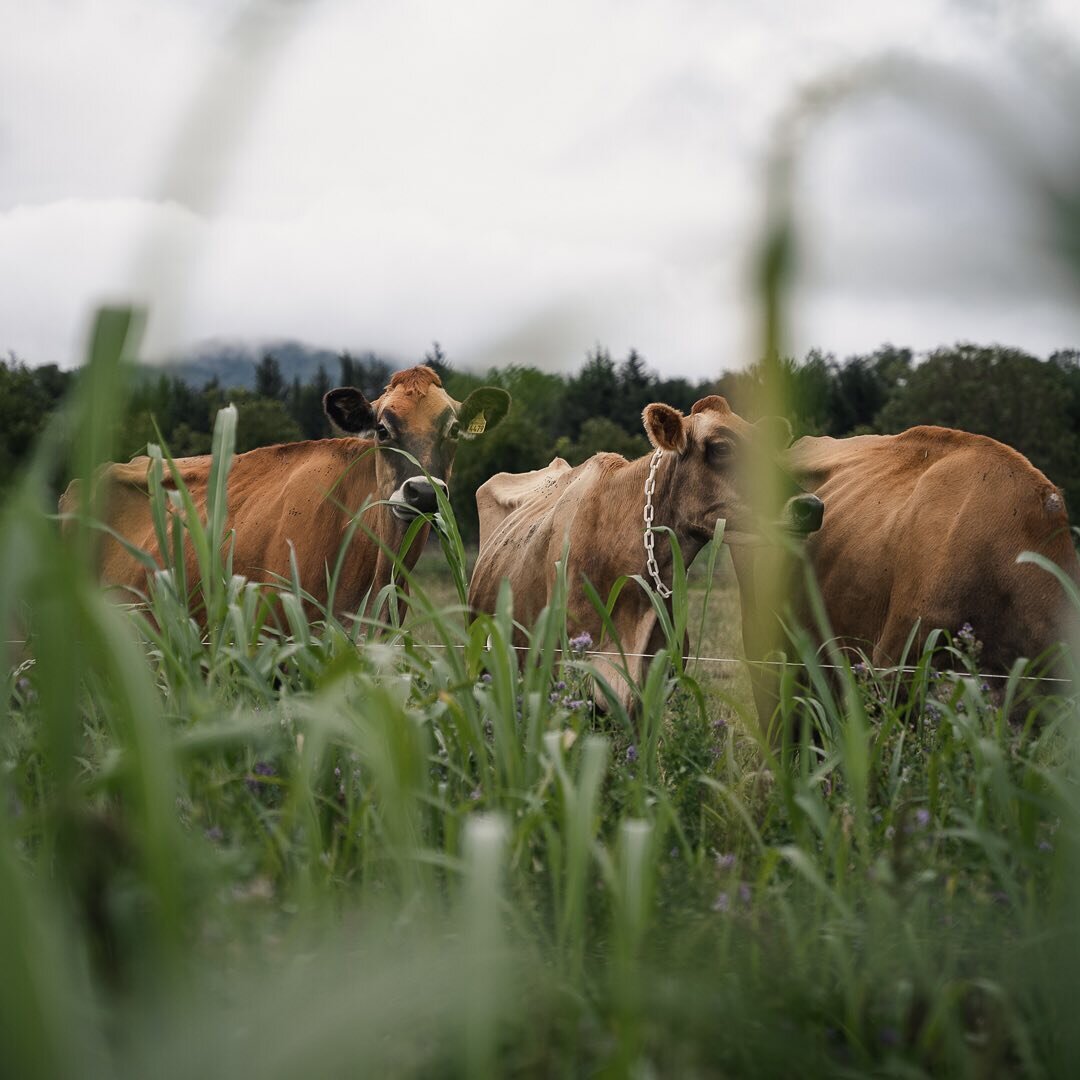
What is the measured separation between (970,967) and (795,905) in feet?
0.81

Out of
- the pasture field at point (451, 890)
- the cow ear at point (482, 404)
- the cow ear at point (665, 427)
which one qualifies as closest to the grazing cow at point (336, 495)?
the cow ear at point (665, 427)

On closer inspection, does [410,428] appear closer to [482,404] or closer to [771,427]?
[482,404]

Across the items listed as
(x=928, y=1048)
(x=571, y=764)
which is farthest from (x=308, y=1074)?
(x=571, y=764)

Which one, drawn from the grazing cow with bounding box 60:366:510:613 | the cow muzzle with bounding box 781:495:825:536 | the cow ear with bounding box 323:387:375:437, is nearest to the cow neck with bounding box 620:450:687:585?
the cow muzzle with bounding box 781:495:825:536

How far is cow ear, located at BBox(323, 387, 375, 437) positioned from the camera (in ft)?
16.9

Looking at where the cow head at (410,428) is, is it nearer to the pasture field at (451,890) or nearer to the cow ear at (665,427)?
the cow ear at (665,427)

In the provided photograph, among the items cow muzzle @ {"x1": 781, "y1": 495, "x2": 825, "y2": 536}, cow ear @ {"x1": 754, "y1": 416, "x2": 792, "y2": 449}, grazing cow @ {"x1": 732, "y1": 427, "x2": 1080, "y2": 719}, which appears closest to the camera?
cow ear @ {"x1": 754, "y1": 416, "x2": 792, "y2": 449}

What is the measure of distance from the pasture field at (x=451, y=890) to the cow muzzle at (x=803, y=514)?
1.77 metres

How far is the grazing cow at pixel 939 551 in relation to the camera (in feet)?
13.8

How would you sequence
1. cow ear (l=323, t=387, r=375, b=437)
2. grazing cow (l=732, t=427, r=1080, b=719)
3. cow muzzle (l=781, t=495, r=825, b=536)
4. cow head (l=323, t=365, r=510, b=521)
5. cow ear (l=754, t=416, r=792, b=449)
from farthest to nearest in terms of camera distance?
cow ear (l=323, t=387, r=375, b=437) → cow head (l=323, t=365, r=510, b=521) → grazing cow (l=732, t=427, r=1080, b=719) → cow muzzle (l=781, t=495, r=825, b=536) → cow ear (l=754, t=416, r=792, b=449)

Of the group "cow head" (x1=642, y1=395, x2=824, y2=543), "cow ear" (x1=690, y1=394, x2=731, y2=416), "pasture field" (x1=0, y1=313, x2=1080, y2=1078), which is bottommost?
"pasture field" (x1=0, y1=313, x2=1080, y2=1078)

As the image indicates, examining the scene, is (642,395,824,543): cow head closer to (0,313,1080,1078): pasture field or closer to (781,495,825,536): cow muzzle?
(781,495,825,536): cow muzzle

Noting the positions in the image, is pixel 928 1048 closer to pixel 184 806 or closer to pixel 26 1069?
pixel 26 1069

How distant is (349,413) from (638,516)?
→ 5.13 feet
